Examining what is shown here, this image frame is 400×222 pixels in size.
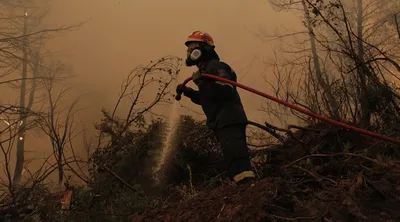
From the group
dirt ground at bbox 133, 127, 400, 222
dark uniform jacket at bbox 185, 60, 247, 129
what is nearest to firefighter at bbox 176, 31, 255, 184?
dark uniform jacket at bbox 185, 60, 247, 129

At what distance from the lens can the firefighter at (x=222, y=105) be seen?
12.0ft

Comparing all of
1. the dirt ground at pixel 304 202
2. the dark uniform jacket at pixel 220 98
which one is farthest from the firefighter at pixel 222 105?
the dirt ground at pixel 304 202

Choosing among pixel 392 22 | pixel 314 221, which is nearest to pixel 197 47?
pixel 314 221

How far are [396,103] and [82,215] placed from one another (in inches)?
165

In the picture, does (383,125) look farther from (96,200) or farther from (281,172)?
(96,200)

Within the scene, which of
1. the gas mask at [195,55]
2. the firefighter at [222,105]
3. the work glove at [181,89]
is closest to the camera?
the firefighter at [222,105]

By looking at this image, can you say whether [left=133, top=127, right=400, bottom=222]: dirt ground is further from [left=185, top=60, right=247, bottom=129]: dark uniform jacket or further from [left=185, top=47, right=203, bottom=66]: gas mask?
[left=185, top=47, right=203, bottom=66]: gas mask

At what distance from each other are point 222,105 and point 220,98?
0.34 ft

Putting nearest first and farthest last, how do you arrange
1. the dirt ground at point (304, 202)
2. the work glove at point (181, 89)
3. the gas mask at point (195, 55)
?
the dirt ground at point (304, 202) → the gas mask at point (195, 55) → the work glove at point (181, 89)

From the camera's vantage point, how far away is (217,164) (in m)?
5.00

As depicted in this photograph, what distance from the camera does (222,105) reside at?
3.85 meters

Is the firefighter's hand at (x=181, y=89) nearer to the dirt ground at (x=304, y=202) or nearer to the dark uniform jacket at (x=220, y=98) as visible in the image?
the dark uniform jacket at (x=220, y=98)

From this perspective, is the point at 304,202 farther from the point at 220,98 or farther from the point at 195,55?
the point at 195,55

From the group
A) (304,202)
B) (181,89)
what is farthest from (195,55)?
(304,202)
